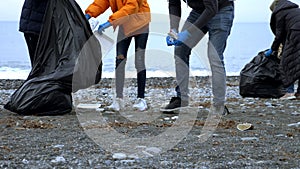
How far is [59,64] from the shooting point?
19.2 feet

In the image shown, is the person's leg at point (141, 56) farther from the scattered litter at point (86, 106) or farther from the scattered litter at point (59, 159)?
the scattered litter at point (59, 159)

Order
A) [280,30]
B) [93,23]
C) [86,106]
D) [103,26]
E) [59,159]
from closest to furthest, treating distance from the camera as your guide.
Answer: [59,159] → [103,26] → [93,23] → [86,106] → [280,30]

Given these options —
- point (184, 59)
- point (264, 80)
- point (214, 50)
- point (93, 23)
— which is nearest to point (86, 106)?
point (93, 23)

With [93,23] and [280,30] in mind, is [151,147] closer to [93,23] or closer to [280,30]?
[93,23]

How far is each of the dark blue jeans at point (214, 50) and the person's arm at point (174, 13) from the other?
12 centimetres

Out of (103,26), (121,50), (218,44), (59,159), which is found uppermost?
(103,26)

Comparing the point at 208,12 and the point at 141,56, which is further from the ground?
the point at 208,12

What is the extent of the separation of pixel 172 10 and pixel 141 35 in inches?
17.6

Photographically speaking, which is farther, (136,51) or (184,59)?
(136,51)

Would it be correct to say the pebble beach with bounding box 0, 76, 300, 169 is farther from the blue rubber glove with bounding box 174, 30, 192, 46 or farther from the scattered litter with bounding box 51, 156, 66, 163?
the blue rubber glove with bounding box 174, 30, 192, 46

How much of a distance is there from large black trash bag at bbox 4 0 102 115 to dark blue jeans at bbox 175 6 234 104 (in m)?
0.92

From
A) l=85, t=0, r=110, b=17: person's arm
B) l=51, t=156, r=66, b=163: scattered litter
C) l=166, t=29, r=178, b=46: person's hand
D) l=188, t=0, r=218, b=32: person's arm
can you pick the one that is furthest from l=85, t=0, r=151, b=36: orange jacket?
l=51, t=156, r=66, b=163: scattered litter

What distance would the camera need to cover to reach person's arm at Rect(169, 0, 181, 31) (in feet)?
19.2

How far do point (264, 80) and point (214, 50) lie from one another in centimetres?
315
